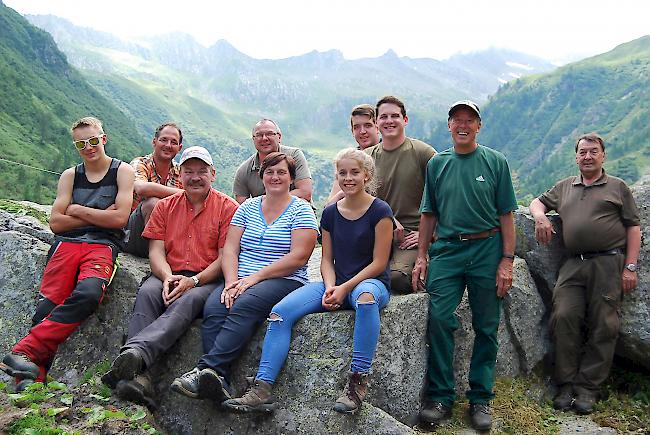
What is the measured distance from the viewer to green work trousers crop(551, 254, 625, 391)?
311 inches

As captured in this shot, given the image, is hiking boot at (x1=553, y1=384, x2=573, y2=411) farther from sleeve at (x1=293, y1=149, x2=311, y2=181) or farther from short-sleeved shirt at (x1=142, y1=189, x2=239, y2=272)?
short-sleeved shirt at (x1=142, y1=189, x2=239, y2=272)

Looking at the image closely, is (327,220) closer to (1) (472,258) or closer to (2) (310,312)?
(2) (310,312)

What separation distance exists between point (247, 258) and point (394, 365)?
2313mm

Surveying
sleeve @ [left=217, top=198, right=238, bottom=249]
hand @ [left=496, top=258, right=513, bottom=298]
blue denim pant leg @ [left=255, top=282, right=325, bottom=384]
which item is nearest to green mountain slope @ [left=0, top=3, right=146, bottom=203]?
sleeve @ [left=217, top=198, right=238, bottom=249]

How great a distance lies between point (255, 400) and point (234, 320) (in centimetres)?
97

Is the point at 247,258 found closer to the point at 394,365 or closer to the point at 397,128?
the point at 394,365

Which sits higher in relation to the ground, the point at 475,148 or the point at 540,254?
the point at 475,148

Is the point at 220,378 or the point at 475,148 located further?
the point at 475,148

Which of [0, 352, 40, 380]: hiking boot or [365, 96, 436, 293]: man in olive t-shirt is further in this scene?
[365, 96, 436, 293]: man in olive t-shirt

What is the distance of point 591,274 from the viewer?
26.5ft

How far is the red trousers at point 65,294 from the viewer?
6688 millimetres

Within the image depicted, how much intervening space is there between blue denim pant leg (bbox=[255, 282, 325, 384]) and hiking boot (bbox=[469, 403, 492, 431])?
2363 mm

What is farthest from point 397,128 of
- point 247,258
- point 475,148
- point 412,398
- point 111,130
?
point 111,130

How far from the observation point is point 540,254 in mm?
9062
